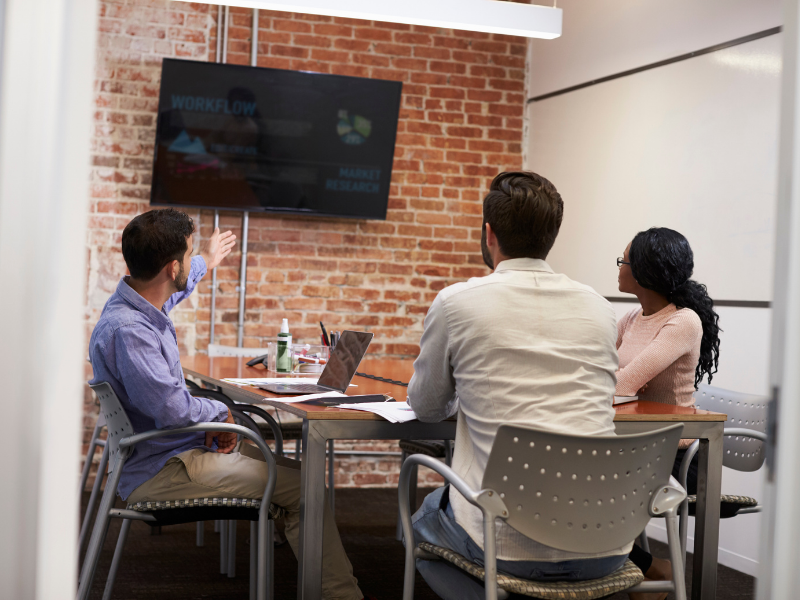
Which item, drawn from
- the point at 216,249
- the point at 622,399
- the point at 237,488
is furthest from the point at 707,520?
the point at 216,249

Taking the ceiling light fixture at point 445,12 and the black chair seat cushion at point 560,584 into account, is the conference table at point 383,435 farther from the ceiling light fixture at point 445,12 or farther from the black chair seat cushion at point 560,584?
the ceiling light fixture at point 445,12

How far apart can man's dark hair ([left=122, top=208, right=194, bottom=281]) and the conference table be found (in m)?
0.44

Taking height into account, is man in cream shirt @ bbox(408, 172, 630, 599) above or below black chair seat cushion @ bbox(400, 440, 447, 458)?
above

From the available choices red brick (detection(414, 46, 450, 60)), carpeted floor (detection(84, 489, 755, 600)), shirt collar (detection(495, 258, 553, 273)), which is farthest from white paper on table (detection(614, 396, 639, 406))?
red brick (detection(414, 46, 450, 60))

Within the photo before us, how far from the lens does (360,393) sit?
2.56m

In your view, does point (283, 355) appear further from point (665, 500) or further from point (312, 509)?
point (665, 500)

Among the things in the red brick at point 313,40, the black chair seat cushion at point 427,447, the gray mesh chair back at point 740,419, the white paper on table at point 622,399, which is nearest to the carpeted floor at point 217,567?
the black chair seat cushion at point 427,447

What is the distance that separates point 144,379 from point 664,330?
5.47ft

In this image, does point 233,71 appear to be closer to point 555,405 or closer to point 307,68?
point 307,68

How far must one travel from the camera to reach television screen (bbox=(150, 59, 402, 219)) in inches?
184

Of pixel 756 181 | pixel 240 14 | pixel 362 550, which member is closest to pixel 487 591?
pixel 362 550

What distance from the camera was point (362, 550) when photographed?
381 cm

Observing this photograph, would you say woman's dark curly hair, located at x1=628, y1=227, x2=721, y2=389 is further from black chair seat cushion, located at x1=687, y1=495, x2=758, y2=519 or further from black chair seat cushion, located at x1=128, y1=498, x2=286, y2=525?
black chair seat cushion, located at x1=128, y1=498, x2=286, y2=525

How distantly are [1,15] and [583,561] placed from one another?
1.49m
